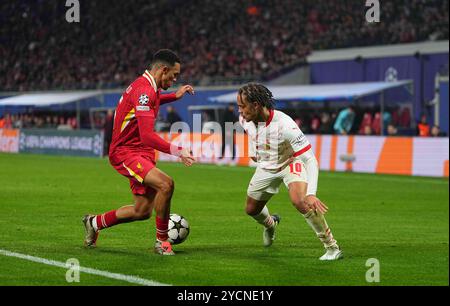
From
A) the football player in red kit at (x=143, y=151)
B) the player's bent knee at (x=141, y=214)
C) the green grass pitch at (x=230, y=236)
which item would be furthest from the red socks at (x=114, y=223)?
the green grass pitch at (x=230, y=236)

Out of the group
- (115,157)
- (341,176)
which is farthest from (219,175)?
(115,157)

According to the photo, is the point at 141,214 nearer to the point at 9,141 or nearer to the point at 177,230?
the point at 177,230

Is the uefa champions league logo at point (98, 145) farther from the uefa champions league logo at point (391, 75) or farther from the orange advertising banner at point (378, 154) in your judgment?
the uefa champions league logo at point (391, 75)

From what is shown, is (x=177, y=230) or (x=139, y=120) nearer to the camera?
(x=139, y=120)

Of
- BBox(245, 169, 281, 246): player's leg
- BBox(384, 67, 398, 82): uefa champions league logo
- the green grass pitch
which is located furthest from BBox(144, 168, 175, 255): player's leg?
BBox(384, 67, 398, 82): uefa champions league logo

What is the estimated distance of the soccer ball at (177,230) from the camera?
10.9 m

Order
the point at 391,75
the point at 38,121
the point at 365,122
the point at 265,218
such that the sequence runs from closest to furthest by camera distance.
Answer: the point at 265,218 < the point at 365,122 < the point at 391,75 < the point at 38,121

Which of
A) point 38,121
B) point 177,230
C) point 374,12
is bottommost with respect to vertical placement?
point 38,121

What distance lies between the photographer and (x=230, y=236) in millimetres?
12391

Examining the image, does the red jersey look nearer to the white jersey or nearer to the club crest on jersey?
the club crest on jersey

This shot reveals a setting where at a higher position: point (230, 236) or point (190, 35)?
point (190, 35)

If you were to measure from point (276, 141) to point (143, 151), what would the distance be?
1.51 metres

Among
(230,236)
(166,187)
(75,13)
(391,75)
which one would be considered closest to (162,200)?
(166,187)

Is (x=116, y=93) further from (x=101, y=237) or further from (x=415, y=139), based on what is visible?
(x=101, y=237)
